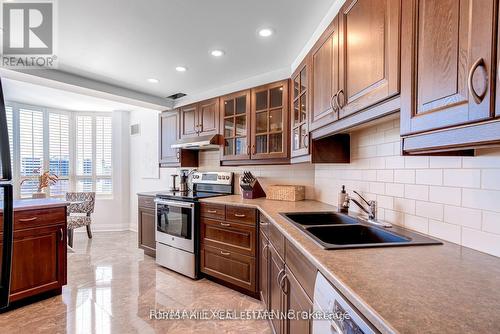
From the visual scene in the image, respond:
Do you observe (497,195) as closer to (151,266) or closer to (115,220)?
(151,266)

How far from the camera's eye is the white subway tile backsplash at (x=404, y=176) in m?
1.42

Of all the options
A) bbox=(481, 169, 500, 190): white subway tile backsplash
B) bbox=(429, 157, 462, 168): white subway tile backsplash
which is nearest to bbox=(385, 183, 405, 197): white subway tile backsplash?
bbox=(429, 157, 462, 168): white subway tile backsplash

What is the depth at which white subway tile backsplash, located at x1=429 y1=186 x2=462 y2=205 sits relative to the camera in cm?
114

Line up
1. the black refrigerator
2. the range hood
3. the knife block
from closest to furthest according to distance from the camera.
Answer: the black refrigerator < the knife block < the range hood

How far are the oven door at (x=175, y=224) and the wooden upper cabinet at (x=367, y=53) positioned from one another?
2.04m

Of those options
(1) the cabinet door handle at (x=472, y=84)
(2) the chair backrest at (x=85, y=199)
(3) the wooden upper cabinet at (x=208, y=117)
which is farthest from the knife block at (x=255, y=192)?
(2) the chair backrest at (x=85, y=199)

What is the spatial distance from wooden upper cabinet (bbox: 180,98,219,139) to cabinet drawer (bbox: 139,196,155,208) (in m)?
0.98

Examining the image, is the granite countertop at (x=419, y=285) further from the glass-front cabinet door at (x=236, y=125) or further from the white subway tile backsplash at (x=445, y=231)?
the glass-front cabinet door at (x=236, y=125)

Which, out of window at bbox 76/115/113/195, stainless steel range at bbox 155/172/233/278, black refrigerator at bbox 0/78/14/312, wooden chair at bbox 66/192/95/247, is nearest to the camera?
black refrigerator at bbox 0/78/14/312

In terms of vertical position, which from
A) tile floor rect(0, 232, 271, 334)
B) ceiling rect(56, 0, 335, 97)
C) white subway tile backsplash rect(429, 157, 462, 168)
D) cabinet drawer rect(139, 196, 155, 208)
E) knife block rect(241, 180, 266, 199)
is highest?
ceiling rect(56, 0, 335, 97)

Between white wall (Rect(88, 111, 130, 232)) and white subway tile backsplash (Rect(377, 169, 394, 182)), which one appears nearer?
white subway tile backsplash (Rect(377, 169, 394, 182))

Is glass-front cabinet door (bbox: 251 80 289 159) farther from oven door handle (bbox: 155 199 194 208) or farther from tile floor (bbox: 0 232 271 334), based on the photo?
tile floor (bbox: 0 232 271 334)

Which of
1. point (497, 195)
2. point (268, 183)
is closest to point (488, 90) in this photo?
point (497, 195)

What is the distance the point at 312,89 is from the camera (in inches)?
74.8
